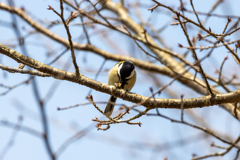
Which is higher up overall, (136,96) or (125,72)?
(125,72)

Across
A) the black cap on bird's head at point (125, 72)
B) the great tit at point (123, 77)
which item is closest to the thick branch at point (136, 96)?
the great tit at point (123, 77)

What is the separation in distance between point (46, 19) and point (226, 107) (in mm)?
3043

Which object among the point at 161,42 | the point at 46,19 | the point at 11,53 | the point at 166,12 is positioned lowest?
the point at 11,53

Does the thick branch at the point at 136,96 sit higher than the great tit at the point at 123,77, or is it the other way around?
the great tit at the point at 123,77

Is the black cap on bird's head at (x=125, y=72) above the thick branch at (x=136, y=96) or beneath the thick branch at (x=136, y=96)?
above

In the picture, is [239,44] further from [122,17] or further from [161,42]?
[122,17]

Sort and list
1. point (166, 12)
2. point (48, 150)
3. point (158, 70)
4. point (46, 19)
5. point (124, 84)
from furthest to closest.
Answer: point (166, 12) < point (158, 70) < point (46, 19) < point (124, 84) < point (48, 150)

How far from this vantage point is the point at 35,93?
1.82 m

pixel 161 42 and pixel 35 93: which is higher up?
pixel 161 42

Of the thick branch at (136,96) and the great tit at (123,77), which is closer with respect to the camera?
the thick branch at (136,96)

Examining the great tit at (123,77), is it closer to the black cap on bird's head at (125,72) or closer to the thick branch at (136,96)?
the black cap on bird's head at (125,72)

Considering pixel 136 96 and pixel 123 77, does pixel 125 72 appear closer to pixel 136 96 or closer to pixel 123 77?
pixel 123 77

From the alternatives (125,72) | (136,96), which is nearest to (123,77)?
(125,72)

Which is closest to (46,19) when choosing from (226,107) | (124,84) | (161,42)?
(124,84)
